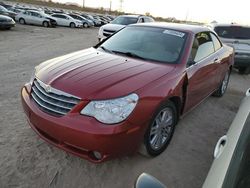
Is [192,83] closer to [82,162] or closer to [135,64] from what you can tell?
[135,64]

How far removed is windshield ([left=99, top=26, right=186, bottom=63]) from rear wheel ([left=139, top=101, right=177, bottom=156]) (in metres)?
0.75

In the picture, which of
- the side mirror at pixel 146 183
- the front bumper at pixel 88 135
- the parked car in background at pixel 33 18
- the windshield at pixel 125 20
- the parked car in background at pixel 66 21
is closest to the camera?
the side mirror at pixel 146 183

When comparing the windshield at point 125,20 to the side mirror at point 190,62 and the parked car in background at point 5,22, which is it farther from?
the side mirror at point 190,62

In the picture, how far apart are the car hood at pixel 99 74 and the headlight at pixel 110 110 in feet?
0.21

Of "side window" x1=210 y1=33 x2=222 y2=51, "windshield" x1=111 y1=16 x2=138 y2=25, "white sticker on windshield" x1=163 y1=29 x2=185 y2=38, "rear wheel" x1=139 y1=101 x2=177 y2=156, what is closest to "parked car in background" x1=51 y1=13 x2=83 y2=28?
"windshield" x1=111 y1=16 x2=138 y2=25

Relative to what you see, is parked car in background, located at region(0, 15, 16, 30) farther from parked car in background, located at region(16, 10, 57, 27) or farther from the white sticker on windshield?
the white sticker on windshield

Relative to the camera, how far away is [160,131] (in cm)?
335

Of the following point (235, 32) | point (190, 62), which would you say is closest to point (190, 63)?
point (190, 62)

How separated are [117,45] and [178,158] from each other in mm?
1961

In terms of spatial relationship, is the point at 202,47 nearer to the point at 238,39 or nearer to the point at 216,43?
the point at 216,43

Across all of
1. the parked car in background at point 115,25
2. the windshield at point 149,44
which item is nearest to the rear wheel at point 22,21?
the parked car in background at point 115,25

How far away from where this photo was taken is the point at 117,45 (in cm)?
420

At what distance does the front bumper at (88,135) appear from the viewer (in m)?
2.61

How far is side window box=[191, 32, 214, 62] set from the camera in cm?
405
